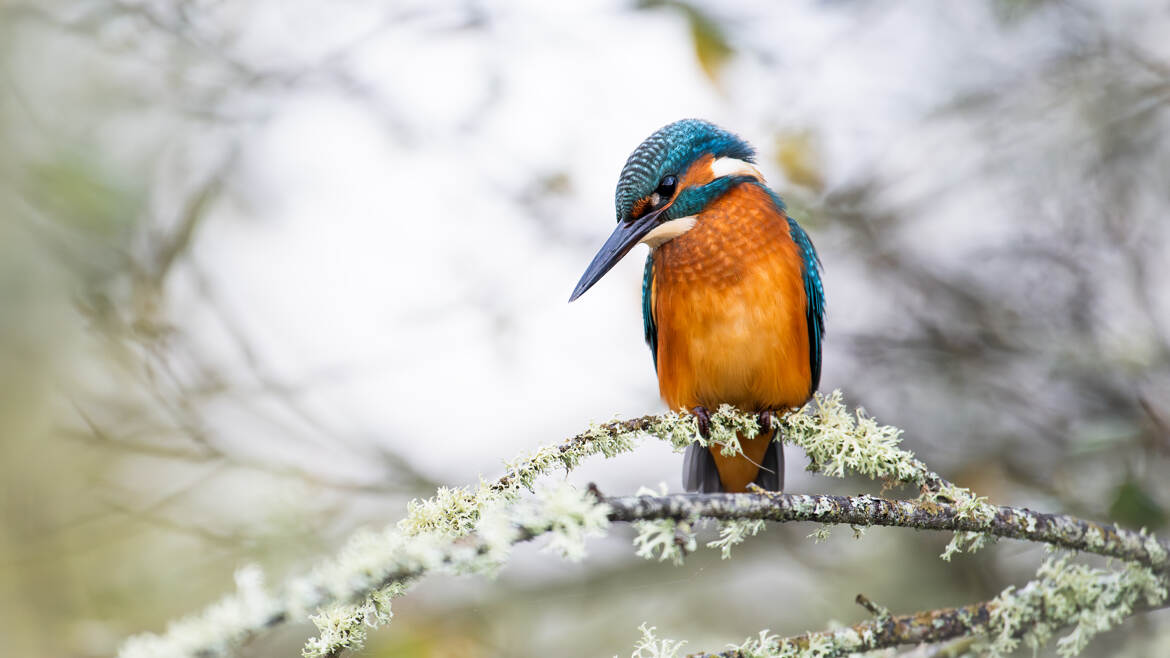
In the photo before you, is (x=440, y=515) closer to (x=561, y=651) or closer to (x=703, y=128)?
(x=703, y=128)

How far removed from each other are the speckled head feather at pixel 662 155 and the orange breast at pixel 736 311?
17cm

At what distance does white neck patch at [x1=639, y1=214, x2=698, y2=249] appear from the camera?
2.54m

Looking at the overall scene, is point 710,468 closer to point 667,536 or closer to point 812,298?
point 812,298

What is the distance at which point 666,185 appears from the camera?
2.53 m

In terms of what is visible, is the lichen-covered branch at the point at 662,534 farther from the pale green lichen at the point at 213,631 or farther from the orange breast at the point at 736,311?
the orange breast at the point at 736,311

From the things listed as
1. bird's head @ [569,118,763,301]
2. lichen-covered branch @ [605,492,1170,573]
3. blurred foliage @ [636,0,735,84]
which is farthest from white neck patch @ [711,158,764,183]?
lichen-covered branch @ [605,492,1170,573]

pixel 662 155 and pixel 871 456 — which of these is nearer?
pixel 871 456

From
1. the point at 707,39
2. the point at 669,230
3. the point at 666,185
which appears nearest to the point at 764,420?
the point at 669,230

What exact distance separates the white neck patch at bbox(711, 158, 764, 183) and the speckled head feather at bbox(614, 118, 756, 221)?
29 mm

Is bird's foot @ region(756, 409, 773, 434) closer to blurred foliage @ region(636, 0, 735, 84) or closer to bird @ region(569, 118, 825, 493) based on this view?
bird @ region(569, 118, 825, 493)

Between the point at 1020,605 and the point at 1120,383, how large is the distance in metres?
1.48

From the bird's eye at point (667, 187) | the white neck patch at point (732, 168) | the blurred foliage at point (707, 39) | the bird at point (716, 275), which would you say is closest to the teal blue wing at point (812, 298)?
the bird at point (716, 275)

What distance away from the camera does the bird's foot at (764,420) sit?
2375mm

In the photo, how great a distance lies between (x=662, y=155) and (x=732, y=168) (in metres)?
0.31
